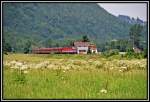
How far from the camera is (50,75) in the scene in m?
9.39

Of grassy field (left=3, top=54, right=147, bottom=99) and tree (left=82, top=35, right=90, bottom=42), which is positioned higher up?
tree (left=82, top=35, right=90, bottom=42)

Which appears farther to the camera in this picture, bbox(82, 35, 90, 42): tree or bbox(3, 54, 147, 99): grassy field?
bbox(82, 35, 90, 42): tree

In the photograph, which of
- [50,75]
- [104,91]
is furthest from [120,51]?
[104,91]

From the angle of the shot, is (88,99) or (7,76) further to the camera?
(7,76)

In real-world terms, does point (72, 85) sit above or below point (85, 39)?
below

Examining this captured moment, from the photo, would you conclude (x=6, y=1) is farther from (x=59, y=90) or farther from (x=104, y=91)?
(x=104, y=91)

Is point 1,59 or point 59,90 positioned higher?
point 1,59

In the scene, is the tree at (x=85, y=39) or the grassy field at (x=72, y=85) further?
the tree at (x=85, y=39)

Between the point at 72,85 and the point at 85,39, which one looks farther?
the point at 85,39

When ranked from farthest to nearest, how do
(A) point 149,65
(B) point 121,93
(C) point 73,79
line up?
(C) point 73,79, (B) point 121,93, (A) point 149,65

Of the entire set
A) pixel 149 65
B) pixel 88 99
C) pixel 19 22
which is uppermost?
pixel 19 22

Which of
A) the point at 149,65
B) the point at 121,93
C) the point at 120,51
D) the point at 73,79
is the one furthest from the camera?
the point at 120,51

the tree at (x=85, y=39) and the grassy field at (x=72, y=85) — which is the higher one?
the tree at (x=85, y=39)

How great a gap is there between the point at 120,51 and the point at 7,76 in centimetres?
841
